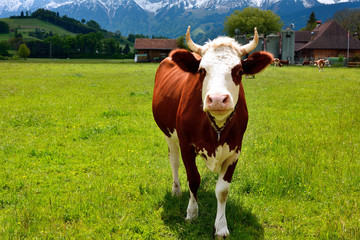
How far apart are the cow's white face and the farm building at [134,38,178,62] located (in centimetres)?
8917

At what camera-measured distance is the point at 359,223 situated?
168 inches

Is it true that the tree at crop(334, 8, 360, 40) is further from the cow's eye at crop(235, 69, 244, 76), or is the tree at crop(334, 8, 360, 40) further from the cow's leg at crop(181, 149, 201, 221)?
the cow's leg at crop(181, 149, 201, 221)

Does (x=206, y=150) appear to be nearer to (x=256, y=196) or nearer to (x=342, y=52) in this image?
(x=256, y=196)

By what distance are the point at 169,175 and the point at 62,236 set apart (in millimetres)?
2616

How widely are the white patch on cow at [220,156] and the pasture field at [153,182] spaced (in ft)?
3.16

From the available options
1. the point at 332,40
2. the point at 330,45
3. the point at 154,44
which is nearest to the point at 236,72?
the point at 330,45

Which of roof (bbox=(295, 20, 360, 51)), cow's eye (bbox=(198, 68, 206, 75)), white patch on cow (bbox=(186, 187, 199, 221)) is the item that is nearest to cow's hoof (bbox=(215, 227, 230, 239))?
white patch on cow (bbox=(186, 187, 199, 221))

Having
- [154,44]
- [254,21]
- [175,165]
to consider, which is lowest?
[175,165]

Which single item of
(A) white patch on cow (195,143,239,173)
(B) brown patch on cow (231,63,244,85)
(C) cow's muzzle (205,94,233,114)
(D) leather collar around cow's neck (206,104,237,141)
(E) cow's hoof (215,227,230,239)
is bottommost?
(E) cow's hoof (215,227,230,239)

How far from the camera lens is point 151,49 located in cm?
9244

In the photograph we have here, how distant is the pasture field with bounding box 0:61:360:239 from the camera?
4.33m

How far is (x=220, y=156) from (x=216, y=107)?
3.35 ft

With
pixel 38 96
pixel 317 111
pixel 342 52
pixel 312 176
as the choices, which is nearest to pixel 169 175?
pixel 312 176

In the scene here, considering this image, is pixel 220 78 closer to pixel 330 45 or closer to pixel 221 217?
pixel 221 217
